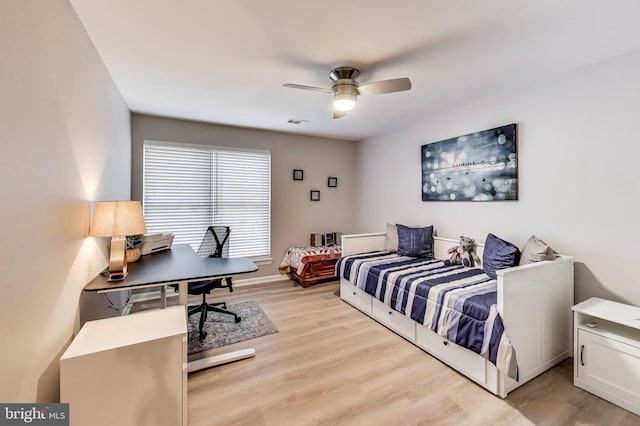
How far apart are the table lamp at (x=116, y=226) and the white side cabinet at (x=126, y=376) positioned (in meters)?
0.47

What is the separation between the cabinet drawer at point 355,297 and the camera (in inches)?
127

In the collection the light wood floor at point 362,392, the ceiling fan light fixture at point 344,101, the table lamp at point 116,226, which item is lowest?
the light wood floor at point 362,392

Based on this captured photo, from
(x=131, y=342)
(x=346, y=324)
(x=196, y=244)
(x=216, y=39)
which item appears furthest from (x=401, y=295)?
(x=196, y=244)

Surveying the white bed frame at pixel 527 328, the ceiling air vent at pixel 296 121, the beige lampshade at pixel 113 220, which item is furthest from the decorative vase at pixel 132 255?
the white bed frame at pixel 527 328

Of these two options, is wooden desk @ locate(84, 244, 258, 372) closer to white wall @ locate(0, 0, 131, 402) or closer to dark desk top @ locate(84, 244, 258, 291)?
dark desk top @ locate(84, 244, 258, 291)

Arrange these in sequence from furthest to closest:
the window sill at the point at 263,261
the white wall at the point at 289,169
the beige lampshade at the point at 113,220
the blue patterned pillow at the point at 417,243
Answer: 1. the window sill at the point at 263,261
2. the white wall at the point at 289,169
3. the blue patterned pillow at the point at 417,243
4. the beige lampshade at the point at 113,220

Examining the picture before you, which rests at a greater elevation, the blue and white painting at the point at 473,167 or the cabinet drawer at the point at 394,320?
the blue and white painting at the point at 473,167

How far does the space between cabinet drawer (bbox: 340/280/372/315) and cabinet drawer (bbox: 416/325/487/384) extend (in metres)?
0.77

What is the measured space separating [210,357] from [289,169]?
307 centimetres

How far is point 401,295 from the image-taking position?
263cm

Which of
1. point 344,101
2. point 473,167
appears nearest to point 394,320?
point 473,167

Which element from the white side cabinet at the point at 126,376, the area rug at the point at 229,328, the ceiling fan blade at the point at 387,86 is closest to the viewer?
the white side cabinet at the point at 126,376

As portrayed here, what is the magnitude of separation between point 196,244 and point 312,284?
6.09 feet

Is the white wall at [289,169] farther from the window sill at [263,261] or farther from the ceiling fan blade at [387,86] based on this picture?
the ceiling fan blade at [387,86]
